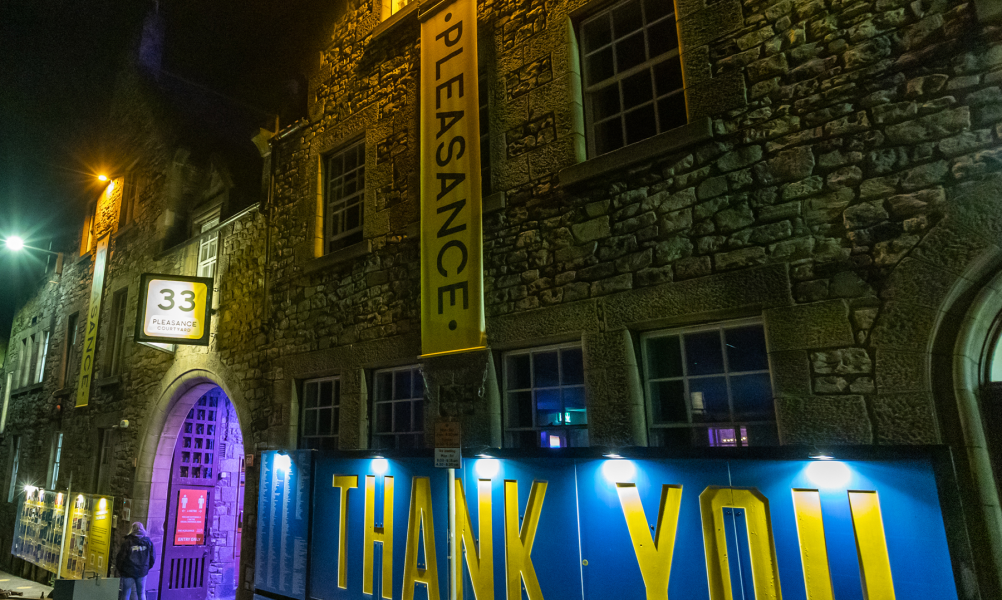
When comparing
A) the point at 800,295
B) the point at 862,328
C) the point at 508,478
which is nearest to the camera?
the point at 862,328

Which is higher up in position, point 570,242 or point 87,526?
point 570,242

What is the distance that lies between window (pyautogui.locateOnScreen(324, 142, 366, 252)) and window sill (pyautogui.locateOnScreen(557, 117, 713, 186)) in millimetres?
3564

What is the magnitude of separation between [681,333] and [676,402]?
0.59 meters

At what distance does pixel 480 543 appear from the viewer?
5375 mm

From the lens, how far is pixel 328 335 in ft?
25.4

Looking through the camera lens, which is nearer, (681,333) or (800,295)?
(800,295)

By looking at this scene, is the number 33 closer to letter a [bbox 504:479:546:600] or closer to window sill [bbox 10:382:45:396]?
letter a [bbox 504:479:546:600]

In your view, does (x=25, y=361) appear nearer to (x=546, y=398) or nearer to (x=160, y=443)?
(x=160, y=443)

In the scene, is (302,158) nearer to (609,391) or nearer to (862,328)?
(609,391)

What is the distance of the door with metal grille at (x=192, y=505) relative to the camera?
401 inches

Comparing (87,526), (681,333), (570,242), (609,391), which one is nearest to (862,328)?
(681,333)

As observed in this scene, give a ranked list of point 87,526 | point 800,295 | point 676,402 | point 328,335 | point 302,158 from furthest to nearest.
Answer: point 87,526 → point 302,158 → point 328,335 → point 676,402 → point 800,295

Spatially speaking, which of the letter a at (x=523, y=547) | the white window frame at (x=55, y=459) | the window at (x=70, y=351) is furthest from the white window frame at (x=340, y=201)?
the white window frame at (x=55, y=459)

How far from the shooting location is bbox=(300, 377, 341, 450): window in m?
7.71
